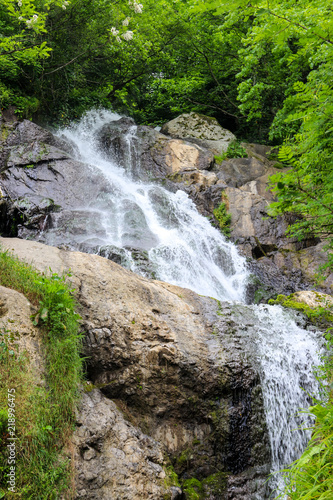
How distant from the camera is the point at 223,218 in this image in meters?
11.4

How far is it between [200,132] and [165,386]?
1295 centimetres

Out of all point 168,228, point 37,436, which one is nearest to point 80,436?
point 37,436

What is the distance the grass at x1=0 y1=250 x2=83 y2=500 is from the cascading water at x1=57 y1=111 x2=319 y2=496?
83.8 inches

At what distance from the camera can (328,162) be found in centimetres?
339

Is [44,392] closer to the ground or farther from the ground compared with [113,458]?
Result: farther from the ground

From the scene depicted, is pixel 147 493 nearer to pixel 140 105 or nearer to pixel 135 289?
pixel 135 289

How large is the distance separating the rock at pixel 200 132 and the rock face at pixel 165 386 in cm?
1112

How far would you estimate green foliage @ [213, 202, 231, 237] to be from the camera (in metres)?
11.2

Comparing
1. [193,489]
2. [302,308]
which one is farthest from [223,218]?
[193,489]

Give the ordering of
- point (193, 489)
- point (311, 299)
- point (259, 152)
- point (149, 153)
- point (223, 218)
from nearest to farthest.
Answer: point (193, 489), point (311, 299), point (223, 218), point (149, 153), point (259, 152)

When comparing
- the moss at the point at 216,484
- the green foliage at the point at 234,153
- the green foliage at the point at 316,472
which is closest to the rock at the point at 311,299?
the moss at the point at 216,484

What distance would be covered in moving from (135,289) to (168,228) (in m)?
4.95

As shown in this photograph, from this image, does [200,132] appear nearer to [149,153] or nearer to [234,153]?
[234,153]

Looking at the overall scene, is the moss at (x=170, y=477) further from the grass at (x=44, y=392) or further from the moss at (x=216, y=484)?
the grass at (x=44, y=392)
